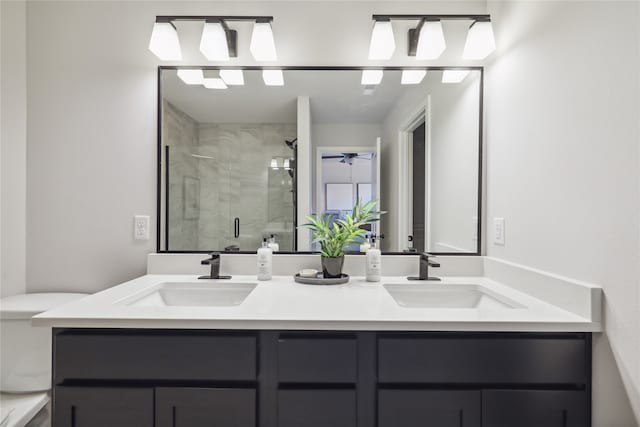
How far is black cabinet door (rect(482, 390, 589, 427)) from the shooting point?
3.19 feet

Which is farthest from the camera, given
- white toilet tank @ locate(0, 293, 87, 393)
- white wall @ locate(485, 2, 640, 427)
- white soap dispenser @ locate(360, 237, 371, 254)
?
white soap dispenser @ locate(360, 237, 371, 254)

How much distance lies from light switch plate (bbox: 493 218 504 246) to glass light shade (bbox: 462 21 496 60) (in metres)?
0.76

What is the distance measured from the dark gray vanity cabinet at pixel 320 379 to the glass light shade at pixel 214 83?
1.18m

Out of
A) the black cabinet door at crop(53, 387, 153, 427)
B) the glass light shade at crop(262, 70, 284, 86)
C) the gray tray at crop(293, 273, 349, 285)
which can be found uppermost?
the glass light shade at crop(262, 70, 284, 86)

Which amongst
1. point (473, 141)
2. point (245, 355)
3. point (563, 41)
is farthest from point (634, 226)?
point (245, 355)

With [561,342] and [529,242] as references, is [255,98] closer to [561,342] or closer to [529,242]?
[529,242]

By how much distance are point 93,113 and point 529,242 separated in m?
2.04

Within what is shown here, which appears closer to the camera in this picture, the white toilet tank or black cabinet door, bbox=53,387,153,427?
black cabinet door, bbox=53,387,153,427

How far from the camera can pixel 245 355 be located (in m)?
0.99

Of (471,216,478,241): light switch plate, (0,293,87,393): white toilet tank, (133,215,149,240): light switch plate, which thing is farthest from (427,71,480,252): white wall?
(0,293,87,393): white toilet tank

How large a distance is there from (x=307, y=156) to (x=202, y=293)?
81cm

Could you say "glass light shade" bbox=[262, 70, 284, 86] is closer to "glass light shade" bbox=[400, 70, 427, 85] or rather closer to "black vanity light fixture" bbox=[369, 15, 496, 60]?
"black vanity light fixture" bbox=[369, 15, 496, 60]

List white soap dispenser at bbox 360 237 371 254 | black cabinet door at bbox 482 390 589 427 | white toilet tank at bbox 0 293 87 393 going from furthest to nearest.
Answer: white soap dispenser at bbox 360 237 371 254 < white toilet tank at bbox 0 293 87 393 < black cabinet door at bbox 482 390 589 427

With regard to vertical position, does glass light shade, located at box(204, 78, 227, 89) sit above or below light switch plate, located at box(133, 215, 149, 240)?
above
